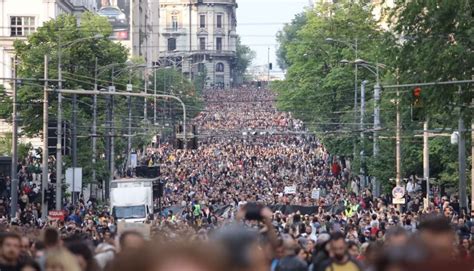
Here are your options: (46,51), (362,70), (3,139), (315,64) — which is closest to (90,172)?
(46,51)

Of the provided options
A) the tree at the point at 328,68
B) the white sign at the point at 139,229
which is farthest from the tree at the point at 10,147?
the white sign at the point at 139,229

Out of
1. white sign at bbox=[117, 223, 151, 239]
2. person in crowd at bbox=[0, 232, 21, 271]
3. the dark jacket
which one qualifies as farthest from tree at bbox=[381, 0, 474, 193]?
person in crowd at bbox=[0, 232, 21, 271]

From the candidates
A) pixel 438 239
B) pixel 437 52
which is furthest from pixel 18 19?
pixel 438 239

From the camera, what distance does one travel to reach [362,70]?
296ft

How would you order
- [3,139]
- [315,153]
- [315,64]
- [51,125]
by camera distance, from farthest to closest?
[315,153] → [315,64] → [3,139] → [51,125]

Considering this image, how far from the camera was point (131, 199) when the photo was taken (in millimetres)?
58250

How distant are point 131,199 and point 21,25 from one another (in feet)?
151

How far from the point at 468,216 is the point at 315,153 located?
8216 cm

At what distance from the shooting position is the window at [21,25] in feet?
333

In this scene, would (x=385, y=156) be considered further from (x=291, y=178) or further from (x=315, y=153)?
(x=315, y=153)

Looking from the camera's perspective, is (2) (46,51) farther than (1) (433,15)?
Yes

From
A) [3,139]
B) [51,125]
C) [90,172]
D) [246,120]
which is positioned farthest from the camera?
[246,120]

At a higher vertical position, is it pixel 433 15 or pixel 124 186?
pixel 433 15

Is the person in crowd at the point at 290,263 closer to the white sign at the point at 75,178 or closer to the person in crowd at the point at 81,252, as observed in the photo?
the person in crowd at the point at 81,252
